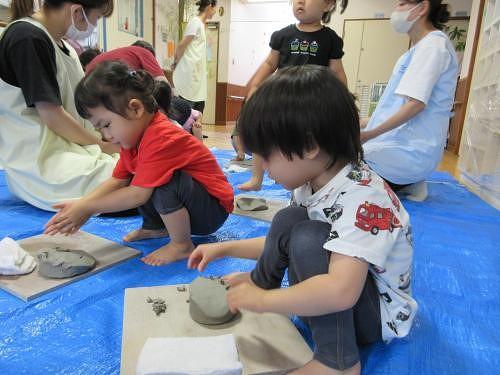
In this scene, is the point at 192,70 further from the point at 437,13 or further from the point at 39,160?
the point at 39,160

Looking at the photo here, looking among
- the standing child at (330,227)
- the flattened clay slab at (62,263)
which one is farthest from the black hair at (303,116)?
the flattened clay slab at (62,263)

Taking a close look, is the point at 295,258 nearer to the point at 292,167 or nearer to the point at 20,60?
the point at 292,167

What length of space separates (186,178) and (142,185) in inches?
4.5

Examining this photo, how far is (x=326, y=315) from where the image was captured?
21.9 inches

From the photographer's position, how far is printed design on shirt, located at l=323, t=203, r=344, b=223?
0.55 meters

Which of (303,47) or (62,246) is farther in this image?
(303,47)

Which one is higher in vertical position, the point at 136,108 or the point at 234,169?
the point at 136,108

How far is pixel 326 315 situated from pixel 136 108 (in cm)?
70

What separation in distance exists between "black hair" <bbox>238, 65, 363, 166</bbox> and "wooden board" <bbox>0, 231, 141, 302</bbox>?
0.58 meters

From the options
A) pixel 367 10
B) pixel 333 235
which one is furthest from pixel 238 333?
pixel 367 10

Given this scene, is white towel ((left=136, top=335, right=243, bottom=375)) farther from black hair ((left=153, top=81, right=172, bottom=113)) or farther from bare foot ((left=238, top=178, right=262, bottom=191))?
bare foot ((left=238, top=178, right=262, bottom=191))

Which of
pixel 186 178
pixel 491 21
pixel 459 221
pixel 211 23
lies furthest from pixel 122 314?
pixel 211 23

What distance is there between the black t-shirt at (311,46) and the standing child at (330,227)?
4.88 feet

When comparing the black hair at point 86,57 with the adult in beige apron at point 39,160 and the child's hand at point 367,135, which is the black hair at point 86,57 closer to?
the adult in beige apron at point 39,160
